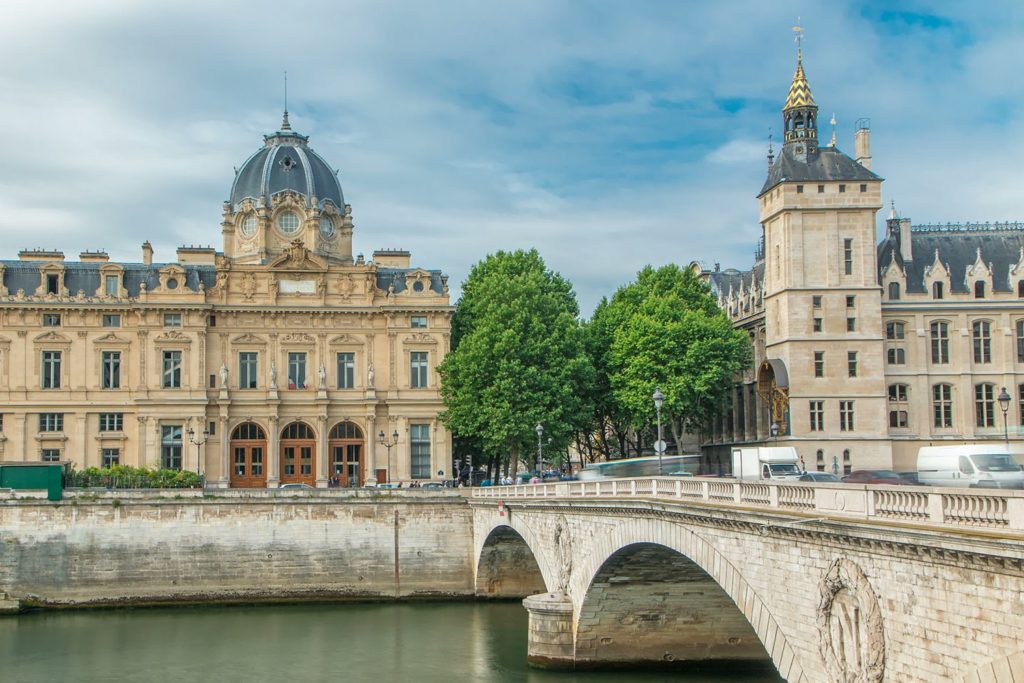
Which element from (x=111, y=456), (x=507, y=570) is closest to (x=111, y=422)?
(x=111, y=456)

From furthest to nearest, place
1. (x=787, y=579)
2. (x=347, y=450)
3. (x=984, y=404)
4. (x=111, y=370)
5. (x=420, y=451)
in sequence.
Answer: (x=347, y=450) → (x=420, y=451) → (x=111, y=370) → (x=984, y=404) → (x=787, y=579)

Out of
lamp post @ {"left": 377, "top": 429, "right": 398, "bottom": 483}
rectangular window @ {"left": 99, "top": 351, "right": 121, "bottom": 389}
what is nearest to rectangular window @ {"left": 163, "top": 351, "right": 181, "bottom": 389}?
rectangular window @ {"left": 99, "top": 351, "right": 121, "bottom": 389}

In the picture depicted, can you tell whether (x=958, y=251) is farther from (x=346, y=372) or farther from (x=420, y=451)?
(x=346, y=372)

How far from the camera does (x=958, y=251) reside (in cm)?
8200

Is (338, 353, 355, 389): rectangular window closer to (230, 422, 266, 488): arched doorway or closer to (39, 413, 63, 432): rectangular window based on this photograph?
(230, 422, 266, 488): arched doorway

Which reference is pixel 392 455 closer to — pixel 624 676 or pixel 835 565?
pixel 624 676

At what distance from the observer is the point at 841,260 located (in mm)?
75875

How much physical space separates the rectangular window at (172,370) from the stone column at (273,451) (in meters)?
6.52

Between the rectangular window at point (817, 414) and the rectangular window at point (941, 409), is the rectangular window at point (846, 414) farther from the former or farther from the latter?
the rectangular window at point (941, 409)

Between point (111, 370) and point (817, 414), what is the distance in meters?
45.0

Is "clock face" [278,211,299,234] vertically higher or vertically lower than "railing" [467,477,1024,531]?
higher

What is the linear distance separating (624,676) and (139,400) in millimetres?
48982

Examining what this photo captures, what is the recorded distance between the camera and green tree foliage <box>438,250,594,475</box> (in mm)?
75375

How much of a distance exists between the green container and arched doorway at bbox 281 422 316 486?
18.0 meters
